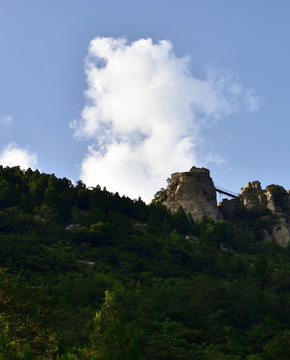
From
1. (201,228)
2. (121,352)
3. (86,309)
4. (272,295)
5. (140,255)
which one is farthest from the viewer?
(201,228)

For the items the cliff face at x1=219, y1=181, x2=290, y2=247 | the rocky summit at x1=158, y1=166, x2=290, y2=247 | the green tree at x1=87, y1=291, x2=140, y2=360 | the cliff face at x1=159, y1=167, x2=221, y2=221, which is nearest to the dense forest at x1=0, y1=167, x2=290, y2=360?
the green tree at x1=87, y1=291, x2=140, y2=360

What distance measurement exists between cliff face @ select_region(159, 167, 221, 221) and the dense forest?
6.26m

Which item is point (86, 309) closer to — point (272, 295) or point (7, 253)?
point (7, 253)

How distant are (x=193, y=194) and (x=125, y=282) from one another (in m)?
45.1

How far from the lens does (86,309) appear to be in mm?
39906

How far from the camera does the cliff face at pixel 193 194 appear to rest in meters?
93.1

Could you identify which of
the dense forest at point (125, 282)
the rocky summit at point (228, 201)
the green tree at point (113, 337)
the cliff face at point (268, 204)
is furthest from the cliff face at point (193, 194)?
the green tree at point (113, 337)

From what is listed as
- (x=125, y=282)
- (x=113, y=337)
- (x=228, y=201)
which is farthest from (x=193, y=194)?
(x=113, y=337)

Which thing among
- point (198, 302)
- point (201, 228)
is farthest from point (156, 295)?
point (201, 228)

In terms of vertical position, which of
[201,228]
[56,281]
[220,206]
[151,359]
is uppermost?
[220,206]

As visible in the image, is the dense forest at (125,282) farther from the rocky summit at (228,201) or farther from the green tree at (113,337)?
the rocky summit at (228,201)

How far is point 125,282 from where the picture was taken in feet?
171

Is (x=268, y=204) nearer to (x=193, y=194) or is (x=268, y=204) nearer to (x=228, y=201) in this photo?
(x=228, y=201)

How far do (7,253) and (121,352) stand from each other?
93.2 feet
